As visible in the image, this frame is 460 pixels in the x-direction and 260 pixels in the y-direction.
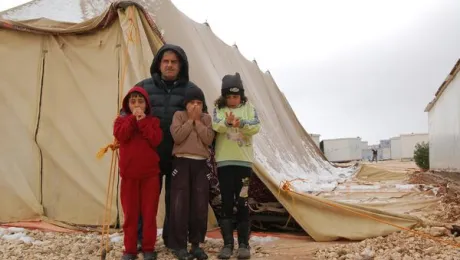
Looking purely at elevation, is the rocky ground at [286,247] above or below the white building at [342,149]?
below

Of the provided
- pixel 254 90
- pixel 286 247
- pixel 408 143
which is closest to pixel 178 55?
pixel 286 247

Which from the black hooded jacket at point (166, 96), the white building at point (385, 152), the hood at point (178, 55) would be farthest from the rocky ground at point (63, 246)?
the white building at point (385, 152)

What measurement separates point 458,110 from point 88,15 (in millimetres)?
5445

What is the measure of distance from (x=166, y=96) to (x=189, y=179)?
54cm

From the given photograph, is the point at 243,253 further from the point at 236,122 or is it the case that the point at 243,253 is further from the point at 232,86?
the point at 232,86

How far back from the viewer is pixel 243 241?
261 centimetres

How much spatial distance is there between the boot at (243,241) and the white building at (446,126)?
17.3ft

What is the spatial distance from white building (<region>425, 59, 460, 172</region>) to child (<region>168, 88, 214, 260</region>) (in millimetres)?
5342

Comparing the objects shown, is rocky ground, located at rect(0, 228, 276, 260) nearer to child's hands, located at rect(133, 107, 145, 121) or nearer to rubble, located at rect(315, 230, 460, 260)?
rubble, located at rect(315, 230, 460, 260)

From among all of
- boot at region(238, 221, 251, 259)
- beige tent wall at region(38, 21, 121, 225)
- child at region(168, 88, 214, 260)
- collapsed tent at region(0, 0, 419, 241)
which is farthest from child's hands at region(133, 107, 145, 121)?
beige tent wall at region(38, 21, 121, 225)

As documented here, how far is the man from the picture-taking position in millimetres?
2693

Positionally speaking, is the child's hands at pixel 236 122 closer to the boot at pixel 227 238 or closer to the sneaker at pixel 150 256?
the boot at pixel 227 238

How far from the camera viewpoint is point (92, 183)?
142 inches

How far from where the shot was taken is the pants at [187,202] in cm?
253
